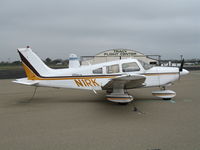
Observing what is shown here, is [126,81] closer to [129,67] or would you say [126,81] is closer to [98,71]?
[129,67]

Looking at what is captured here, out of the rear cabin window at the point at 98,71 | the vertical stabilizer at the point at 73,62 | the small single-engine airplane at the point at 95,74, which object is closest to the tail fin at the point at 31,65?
the small single-engine airplane at the point at 95,74

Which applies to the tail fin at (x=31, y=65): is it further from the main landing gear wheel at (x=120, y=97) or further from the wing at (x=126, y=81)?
the main landing gear wheel at (x=120, y=97)

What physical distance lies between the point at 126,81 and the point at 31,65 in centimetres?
421

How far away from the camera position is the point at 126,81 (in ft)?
17.0

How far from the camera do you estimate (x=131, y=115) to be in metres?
4.85

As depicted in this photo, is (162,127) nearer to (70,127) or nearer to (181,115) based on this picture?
(181,115)

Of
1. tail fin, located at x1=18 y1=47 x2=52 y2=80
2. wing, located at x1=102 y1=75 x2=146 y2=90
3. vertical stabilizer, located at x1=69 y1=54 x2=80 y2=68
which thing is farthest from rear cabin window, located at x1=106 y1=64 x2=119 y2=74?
vertical stabilizer, located at x1=69 y1=54 x2=80 y2=68

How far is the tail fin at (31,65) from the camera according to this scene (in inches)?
265

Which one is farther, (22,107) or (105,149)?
(22,107)

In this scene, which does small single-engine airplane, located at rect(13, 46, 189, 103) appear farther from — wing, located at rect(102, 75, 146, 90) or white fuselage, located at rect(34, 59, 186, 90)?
wing, located at rect(102, 75, 146, 90)

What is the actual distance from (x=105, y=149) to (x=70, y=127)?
143 centimetres

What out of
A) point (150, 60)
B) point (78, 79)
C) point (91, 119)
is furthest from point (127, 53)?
point (91, 119)

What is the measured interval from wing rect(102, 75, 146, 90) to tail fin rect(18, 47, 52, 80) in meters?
2.98

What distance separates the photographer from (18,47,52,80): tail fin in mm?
6733
